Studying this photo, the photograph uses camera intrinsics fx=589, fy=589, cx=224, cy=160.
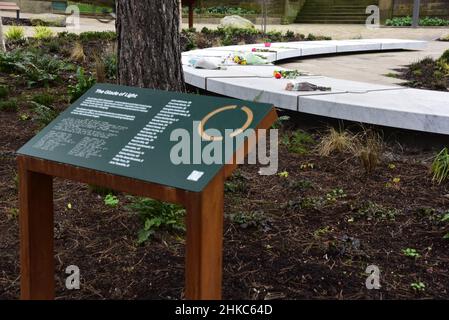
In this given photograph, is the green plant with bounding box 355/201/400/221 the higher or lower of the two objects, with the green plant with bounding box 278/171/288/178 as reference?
lower

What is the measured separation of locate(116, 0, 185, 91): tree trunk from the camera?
4508 millimetres

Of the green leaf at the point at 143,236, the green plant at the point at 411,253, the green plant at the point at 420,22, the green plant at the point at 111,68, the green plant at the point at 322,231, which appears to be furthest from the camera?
the green plant at the point at 420,22

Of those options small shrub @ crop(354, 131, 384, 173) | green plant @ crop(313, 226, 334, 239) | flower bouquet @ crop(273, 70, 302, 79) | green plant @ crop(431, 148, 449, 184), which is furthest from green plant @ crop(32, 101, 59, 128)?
green plant @ crop(431, 148, 449, 184)

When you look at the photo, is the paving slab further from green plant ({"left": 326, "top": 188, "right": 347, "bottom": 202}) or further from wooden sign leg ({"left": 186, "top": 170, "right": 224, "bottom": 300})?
wooden sign leg ({"left": 186, "top": 170, "right": 224, "bottom": 300})

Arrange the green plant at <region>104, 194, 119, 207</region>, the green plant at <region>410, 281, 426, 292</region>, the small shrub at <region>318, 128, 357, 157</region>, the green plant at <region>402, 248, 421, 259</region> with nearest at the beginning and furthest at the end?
the green plant at <region>410, 281, 426, 292</region> < the green plant at <region>402, 248, 421, 259</region> < the green plant at <region>104, 194, 119, 207</region> < the small shrub at <region>318, 128, 357, 157</region>

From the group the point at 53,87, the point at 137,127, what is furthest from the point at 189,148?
the point at 53,87

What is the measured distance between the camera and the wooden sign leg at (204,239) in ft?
7.06

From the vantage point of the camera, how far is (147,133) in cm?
252

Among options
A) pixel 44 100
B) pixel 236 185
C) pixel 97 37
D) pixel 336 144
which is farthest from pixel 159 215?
pixel 97 37

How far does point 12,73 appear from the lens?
28.5 ft

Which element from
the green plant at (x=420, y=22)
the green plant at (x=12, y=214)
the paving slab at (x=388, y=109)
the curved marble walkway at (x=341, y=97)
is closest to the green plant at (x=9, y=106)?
the curved marble walkway at (x=341, y=97)

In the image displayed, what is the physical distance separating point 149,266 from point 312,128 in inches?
119

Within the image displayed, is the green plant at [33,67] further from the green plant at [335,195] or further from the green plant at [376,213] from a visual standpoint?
the green plant at [376,213]

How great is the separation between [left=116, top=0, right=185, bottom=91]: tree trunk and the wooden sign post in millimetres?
1655
